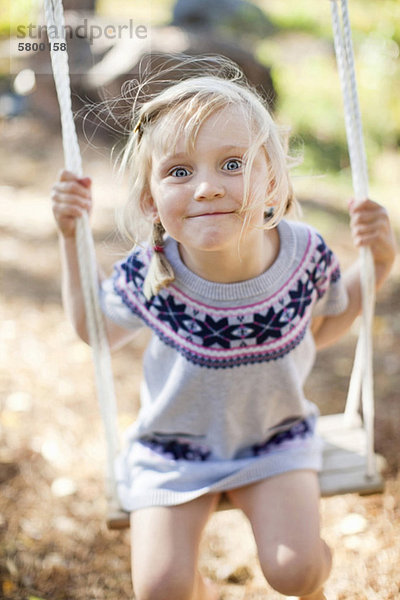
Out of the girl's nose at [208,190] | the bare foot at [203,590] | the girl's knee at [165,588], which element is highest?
the girl's nose at [208,190]

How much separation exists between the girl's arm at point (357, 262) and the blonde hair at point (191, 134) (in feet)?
0.58

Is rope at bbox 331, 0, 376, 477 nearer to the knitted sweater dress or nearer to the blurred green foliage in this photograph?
the knitted sweater dress

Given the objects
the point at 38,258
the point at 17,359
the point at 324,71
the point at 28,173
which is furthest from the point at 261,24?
the point at 17,359

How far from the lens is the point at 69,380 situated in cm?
271

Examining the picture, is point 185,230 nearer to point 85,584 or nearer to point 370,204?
point 370,204

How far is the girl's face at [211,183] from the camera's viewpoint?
4.12ft

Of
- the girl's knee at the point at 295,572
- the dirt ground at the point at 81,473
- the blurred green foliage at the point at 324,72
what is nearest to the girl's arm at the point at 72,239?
the girl's knee at the point at 295,572

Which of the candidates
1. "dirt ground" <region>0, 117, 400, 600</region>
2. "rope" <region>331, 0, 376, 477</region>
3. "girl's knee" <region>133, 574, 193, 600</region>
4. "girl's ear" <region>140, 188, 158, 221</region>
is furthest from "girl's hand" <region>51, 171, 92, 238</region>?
"dirt ground" <region>0, 117, 400, 600</region>

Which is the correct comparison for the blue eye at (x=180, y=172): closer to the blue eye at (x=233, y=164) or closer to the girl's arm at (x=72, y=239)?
the blue eye at (x=233, y=164)

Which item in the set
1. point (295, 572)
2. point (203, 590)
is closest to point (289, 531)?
point (295, 572)

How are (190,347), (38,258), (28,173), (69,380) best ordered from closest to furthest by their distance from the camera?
Result: (190,347)
(69,380)
(38,258)
(28,173)

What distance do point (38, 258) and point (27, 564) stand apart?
2074mm

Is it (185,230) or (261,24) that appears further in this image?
(261,24)

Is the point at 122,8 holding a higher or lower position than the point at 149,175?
higher
